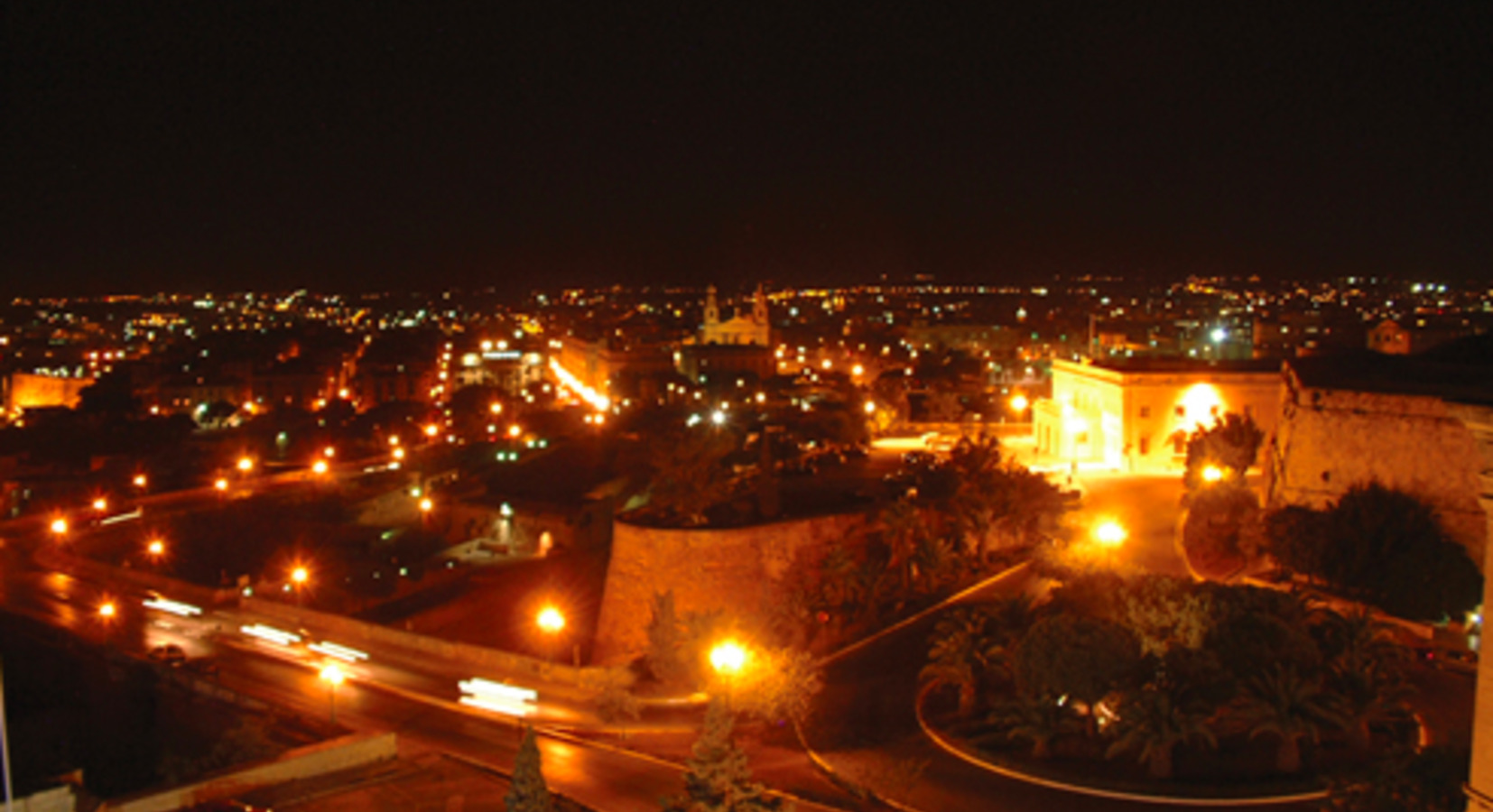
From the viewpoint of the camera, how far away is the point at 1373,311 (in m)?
87.2

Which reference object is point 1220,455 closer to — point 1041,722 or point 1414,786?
point 1041,722

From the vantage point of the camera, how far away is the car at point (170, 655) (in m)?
16.9

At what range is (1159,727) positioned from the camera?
10.8 metres

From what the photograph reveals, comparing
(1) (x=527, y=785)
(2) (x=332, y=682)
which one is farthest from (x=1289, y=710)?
(2) (x=332, y=682)

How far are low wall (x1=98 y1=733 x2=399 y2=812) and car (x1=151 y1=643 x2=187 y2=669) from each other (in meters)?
5.85

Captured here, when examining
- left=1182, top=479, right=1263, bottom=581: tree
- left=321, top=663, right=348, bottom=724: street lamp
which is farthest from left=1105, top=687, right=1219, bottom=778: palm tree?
left=321, top=663, right=348, bottom=724: street lamp

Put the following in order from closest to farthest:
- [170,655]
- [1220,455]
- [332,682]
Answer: [332,682] < [170,655] < [1220,455]

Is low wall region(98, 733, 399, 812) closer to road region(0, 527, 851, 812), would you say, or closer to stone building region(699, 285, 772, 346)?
road region(0, 527, 851, 812)

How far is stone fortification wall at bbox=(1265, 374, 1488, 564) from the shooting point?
50.9 feet

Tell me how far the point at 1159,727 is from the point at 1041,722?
1304 mm

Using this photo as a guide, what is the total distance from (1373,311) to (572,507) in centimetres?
8241

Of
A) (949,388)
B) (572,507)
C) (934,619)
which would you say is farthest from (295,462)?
(934,619)

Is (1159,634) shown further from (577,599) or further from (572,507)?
(572,507)

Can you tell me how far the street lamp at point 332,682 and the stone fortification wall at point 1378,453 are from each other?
15.2 metres
